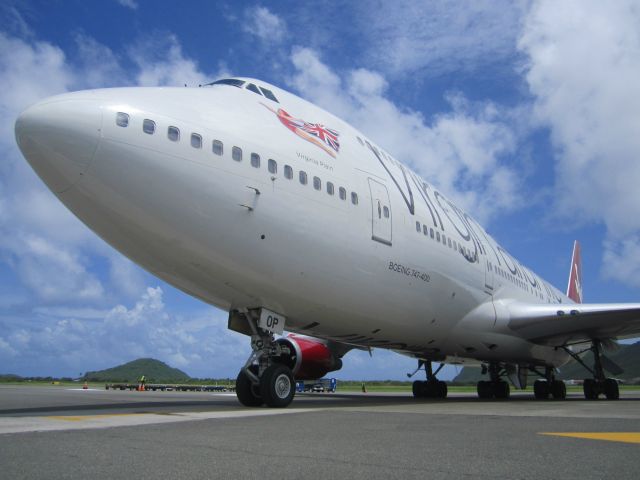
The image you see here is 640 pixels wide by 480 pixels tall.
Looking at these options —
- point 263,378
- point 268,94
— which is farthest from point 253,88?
point 263,378

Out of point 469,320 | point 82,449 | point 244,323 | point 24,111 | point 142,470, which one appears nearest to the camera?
point 142,470

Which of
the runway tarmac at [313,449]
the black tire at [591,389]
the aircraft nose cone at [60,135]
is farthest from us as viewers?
the black tire at [591,389]

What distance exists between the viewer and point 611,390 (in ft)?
58.1

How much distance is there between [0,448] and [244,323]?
6135mm

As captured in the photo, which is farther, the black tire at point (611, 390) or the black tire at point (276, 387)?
the black tire at point (611, 390)

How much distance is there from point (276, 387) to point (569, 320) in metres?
10.3

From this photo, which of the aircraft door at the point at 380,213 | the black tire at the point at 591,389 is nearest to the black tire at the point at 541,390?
the black tire at the point at 591,389

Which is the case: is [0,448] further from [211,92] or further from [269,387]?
[211,92]

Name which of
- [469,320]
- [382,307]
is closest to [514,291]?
[469,320]

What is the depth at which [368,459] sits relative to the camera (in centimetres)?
380

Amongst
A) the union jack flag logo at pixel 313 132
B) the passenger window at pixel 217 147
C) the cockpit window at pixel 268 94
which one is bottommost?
the passenger window at pixel 217 147

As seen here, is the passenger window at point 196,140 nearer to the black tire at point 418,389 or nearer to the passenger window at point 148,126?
the passenger window at point 148,126

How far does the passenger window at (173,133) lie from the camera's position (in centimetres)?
805

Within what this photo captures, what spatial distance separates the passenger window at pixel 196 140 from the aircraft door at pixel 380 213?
384cm
